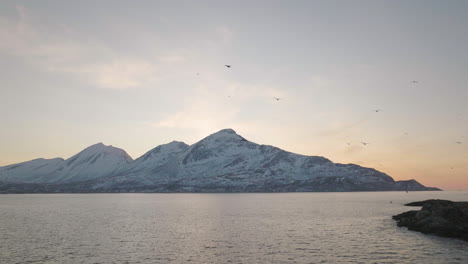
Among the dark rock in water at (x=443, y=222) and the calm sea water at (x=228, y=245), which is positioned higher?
the dark rock in water at (x=443, y=222)

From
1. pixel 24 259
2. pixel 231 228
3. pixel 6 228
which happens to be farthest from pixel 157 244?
pixel 6 228

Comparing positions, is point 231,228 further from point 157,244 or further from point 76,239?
point 76,239

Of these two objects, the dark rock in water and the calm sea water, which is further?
the dark rock in water

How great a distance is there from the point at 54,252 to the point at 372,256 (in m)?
53.4

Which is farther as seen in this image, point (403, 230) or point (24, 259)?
point (403, 230)

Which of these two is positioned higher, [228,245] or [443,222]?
[443,222]

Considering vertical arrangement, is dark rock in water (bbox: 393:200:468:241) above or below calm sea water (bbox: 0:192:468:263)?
above

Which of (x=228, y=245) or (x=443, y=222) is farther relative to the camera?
(x=443, y=222)

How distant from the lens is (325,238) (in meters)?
75.7

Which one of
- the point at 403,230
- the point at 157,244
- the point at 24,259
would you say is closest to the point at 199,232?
the point at 157,244

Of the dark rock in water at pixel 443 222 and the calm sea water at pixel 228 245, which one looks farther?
the dark rock in water at pixel 443 222

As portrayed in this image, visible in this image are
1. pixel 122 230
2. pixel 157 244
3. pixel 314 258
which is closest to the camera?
pixel 314 258

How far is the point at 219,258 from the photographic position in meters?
57.2

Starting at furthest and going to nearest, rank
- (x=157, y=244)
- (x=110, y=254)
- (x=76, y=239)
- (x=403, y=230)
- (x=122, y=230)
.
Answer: (x=122, y=230) < (x=403, y=230) < (x=76, y=239) < (x=157, y=244) < (x=110, y=254)
